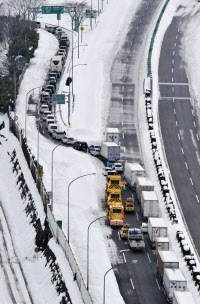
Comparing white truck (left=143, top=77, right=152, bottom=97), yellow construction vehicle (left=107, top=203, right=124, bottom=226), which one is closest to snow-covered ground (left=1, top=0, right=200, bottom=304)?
yellow construction vehicle (left=107, top=203, right=124, bottom=226)

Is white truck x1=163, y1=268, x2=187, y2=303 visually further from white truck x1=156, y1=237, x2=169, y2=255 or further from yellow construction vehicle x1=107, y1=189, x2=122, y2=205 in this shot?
yellow construction vehicle x1=107, y1=189, x2=122, y2=205

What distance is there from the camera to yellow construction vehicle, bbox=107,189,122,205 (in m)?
120

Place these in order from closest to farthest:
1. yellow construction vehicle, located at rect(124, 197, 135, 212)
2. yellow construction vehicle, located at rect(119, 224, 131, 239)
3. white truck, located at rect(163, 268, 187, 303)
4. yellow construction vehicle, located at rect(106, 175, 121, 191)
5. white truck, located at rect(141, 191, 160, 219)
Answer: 1. white truck, located at rect(163, 268, 187, 303)
2. yellow construction vehicle, located at rect(119, 224, 131, 239)
3. white truck, located at rect(141, 191, 160, 219)
4. yellow construction vehicle, located at rect(124, 197, 135, 212)
5. yellow construction vehicle, located at rect(106, 175, 121, 191)

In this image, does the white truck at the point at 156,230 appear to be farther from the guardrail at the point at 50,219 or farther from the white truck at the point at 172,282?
the white truck at the point at 172,282

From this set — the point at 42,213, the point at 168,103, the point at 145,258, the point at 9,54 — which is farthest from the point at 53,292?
the point at 9,54

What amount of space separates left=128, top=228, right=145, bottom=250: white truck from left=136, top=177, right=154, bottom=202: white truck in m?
12.2

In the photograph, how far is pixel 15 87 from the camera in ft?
520

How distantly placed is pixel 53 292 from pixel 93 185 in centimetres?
2794

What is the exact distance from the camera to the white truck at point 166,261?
99.1m

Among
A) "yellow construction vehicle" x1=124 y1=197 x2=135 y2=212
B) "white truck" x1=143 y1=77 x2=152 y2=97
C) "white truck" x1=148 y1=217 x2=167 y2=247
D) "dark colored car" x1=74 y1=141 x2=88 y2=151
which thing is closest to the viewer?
"white truck" x1=148 y1=217 x2=167 y2=247

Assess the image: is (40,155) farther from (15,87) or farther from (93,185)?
(15,87)

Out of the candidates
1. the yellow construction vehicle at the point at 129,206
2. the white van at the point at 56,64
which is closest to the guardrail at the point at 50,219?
the yellow construction vehicle at the point at 129,206

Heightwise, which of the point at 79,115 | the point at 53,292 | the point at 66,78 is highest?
the point at 66,78

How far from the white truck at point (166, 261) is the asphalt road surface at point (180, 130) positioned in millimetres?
8863
